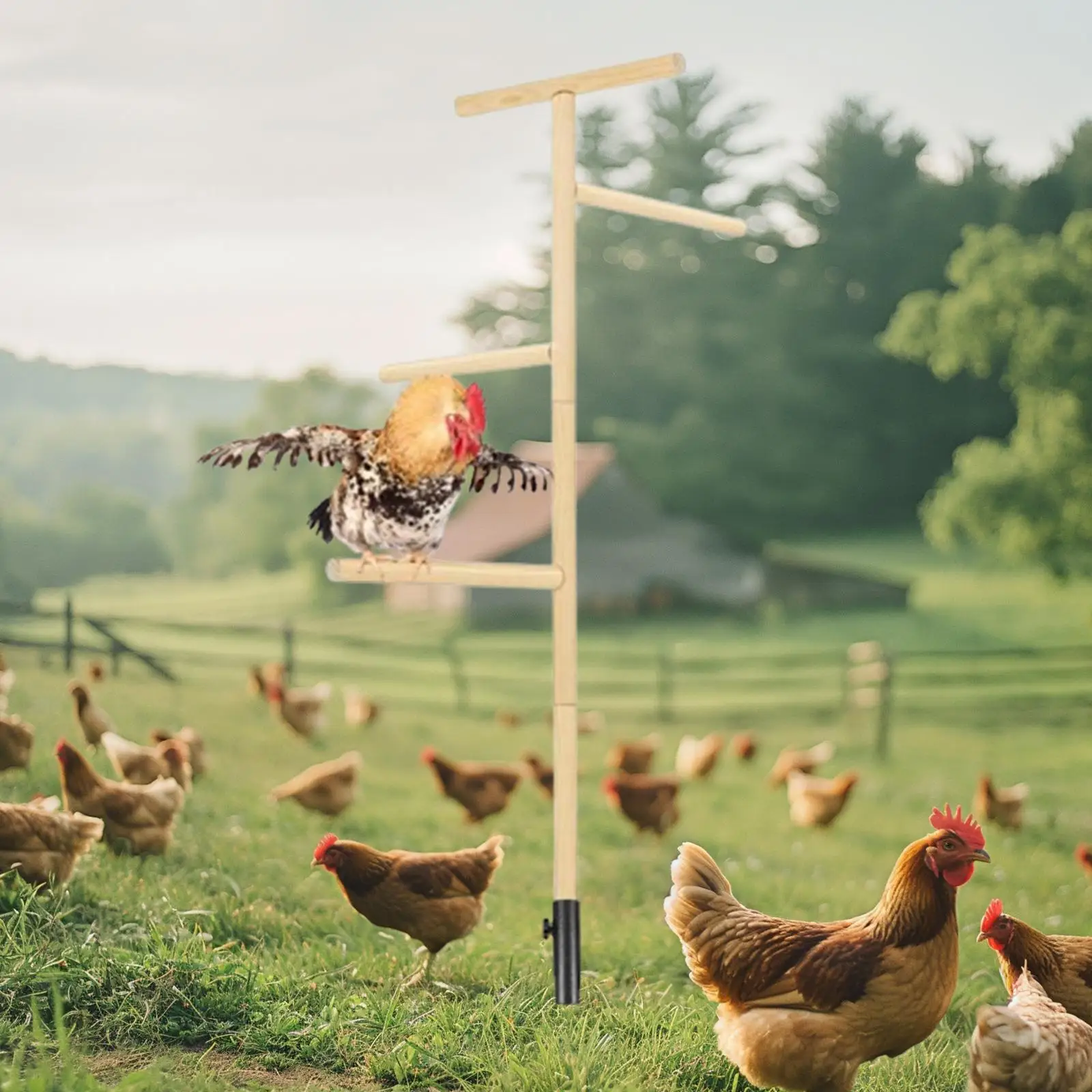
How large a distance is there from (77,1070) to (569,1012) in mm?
1191

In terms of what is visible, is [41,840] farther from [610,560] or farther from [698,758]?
[610,560]

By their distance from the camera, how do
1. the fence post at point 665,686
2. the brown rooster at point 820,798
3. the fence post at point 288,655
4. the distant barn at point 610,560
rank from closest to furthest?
the brown rooster at point 820,798 < the fence post at point 288,655 < the fence post at point 665,686 < the distant barn at point 610,560

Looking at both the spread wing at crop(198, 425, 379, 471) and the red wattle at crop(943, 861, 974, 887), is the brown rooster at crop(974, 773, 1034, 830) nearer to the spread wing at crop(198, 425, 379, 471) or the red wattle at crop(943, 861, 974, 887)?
the red wattle at crop(943, 861, 974, 887)

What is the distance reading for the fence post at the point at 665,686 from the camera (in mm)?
10008

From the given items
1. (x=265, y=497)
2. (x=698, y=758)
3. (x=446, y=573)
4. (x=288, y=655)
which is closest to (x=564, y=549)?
(x=446, y=573)

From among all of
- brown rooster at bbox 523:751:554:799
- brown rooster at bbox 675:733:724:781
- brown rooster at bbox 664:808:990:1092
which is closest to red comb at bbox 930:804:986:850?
brown rooster at bbox 664:808:990:1092

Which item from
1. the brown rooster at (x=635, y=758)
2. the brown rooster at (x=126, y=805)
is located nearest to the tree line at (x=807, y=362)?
the brown rooster at (x=635, y=758)

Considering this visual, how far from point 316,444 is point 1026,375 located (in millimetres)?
7042

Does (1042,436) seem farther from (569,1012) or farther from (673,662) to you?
(569,1012)

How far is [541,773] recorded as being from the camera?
725cm

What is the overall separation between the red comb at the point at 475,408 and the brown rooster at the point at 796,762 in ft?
18.1

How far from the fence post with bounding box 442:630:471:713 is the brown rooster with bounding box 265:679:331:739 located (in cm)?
205

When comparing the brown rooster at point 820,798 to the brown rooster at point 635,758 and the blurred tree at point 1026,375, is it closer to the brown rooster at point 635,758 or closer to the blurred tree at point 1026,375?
the brown rooster at point 635,758

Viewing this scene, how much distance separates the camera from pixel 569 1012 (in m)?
3.39
